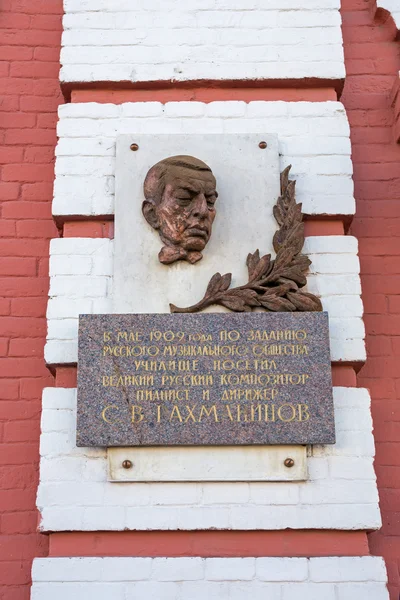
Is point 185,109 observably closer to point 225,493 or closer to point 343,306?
point 343,306

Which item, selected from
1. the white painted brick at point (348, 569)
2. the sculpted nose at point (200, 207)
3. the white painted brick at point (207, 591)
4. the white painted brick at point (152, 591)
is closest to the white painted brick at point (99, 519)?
the white painted brick at point (152, 591)

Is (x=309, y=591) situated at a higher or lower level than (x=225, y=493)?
lower

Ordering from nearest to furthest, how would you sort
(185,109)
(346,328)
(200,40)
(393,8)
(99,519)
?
(99,519), (346,328), (185,109), (200,40), (393,8)

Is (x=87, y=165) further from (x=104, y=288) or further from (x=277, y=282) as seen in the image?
(x=277, y=282)

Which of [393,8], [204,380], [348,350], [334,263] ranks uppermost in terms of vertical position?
[393,8]

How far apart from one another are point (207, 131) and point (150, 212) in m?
0.49

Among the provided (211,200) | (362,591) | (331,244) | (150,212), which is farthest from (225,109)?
(362,591)

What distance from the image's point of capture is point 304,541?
133 inches

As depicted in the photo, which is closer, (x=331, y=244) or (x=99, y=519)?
(x=99, y=519)

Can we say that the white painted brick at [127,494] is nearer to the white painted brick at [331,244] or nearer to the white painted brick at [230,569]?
the white painted brick at [230,569]

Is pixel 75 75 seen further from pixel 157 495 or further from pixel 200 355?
pixel 157 495

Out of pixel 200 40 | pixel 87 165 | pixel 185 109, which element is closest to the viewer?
pixel 87 165

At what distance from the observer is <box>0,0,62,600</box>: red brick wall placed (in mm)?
3627

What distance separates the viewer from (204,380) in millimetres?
3484
